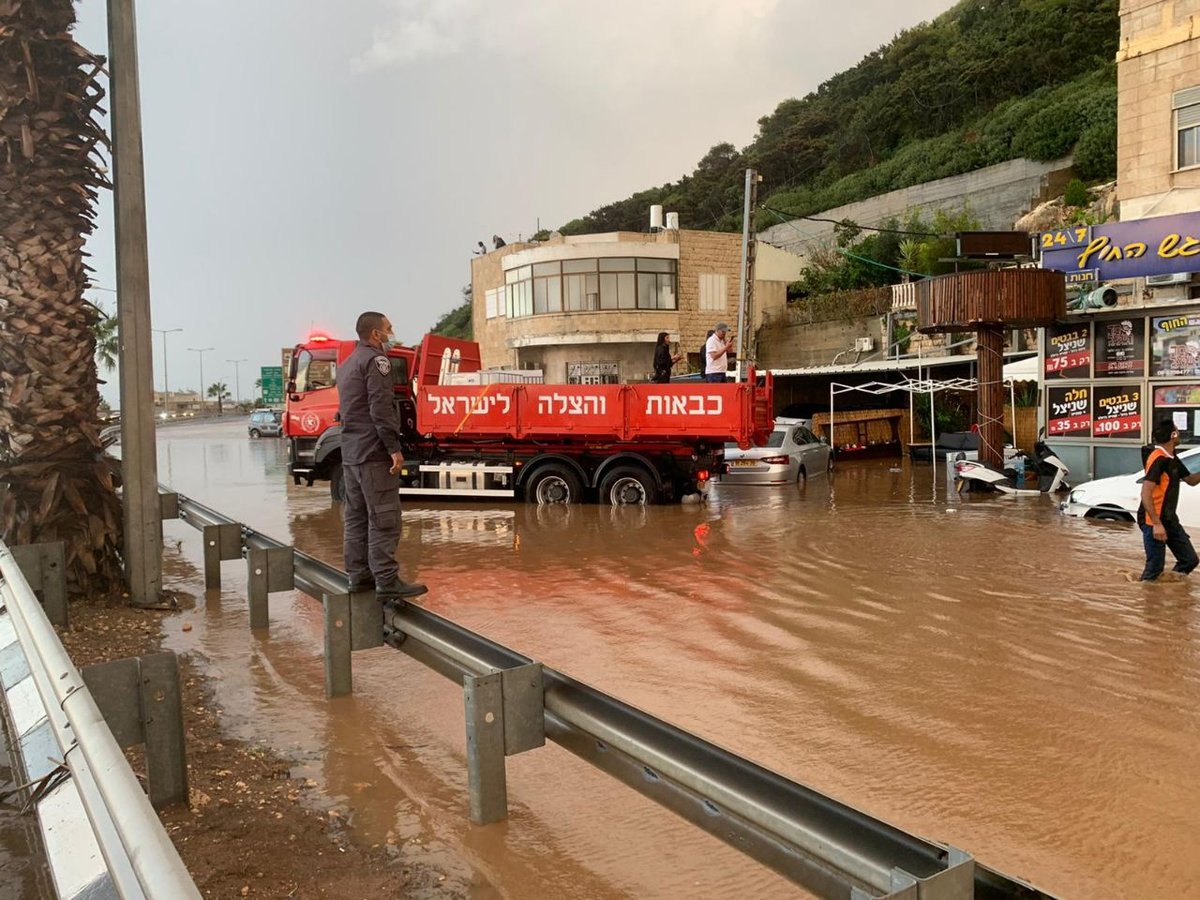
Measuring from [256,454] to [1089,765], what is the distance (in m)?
31.9

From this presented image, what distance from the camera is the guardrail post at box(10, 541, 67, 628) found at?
6703 mm

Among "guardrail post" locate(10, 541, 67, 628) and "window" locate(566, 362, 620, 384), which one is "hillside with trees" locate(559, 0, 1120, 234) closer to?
"window" locate(566, 362, 620, 384)

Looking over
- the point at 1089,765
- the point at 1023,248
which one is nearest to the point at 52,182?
the point at 1089,765

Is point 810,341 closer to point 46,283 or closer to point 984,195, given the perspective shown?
point 984,195

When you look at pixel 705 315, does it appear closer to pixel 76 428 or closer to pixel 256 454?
pixel 256 454

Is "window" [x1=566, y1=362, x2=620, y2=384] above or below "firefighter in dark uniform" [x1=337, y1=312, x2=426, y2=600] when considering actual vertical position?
above

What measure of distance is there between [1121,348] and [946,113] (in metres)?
43.0

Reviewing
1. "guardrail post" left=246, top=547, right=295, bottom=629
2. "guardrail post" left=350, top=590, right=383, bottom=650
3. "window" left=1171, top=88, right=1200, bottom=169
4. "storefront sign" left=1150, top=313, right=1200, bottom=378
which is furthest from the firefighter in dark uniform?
"window" left=1171, top=88, right=1200, bottom=169

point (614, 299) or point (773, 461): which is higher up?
point (614, 299)

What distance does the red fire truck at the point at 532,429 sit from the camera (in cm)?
1438

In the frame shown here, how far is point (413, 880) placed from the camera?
3.40 meters

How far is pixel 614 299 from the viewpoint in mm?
36094

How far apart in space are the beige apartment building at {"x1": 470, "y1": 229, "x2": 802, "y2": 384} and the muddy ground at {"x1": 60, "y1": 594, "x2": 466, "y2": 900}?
31.9 meters

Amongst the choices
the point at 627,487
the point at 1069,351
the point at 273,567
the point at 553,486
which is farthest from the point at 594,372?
the point at 273,567
